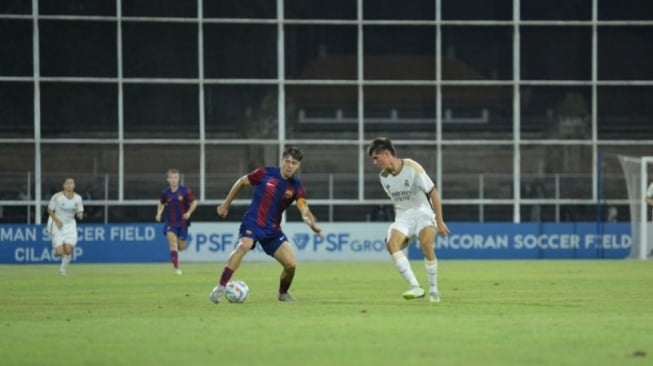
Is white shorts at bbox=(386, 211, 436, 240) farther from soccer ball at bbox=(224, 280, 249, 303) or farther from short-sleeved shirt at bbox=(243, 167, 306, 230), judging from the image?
soccer ball at bbox=(224, 280, 249, 303)

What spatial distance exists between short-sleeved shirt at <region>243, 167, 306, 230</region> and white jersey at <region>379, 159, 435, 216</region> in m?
1.42

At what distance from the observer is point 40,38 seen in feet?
137

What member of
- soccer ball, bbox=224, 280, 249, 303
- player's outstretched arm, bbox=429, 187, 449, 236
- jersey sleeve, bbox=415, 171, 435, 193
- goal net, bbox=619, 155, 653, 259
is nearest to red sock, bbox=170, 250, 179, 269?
soccer ball, bbox=224, 280, 249, 303

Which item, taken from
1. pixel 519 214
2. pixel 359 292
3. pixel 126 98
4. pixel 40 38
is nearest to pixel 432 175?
pixel 519 214

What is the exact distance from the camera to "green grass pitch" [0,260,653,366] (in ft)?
38.9

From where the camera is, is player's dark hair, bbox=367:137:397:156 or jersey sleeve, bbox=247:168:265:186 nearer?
player's dark hair, bbox=367:137:397:156

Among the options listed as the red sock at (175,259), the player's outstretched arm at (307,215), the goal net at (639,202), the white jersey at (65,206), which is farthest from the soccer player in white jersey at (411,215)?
the goal net at (639,202)

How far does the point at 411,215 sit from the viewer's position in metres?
18.9

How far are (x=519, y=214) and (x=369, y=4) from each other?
7.84 meters

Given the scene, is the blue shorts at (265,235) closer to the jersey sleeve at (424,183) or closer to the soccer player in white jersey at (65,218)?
the jersey sleeve at (424,183)

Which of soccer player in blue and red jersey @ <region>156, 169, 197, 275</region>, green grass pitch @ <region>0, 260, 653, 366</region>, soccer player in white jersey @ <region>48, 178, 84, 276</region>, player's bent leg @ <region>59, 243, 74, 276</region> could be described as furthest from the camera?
soccer player in blue and red jersey @ <region>156, 169, 197, 275</region>

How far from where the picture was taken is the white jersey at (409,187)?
736 inches

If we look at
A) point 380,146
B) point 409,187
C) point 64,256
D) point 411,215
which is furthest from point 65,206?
point 380,146

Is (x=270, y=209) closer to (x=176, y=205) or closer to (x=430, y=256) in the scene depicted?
(x=430, y=256)
